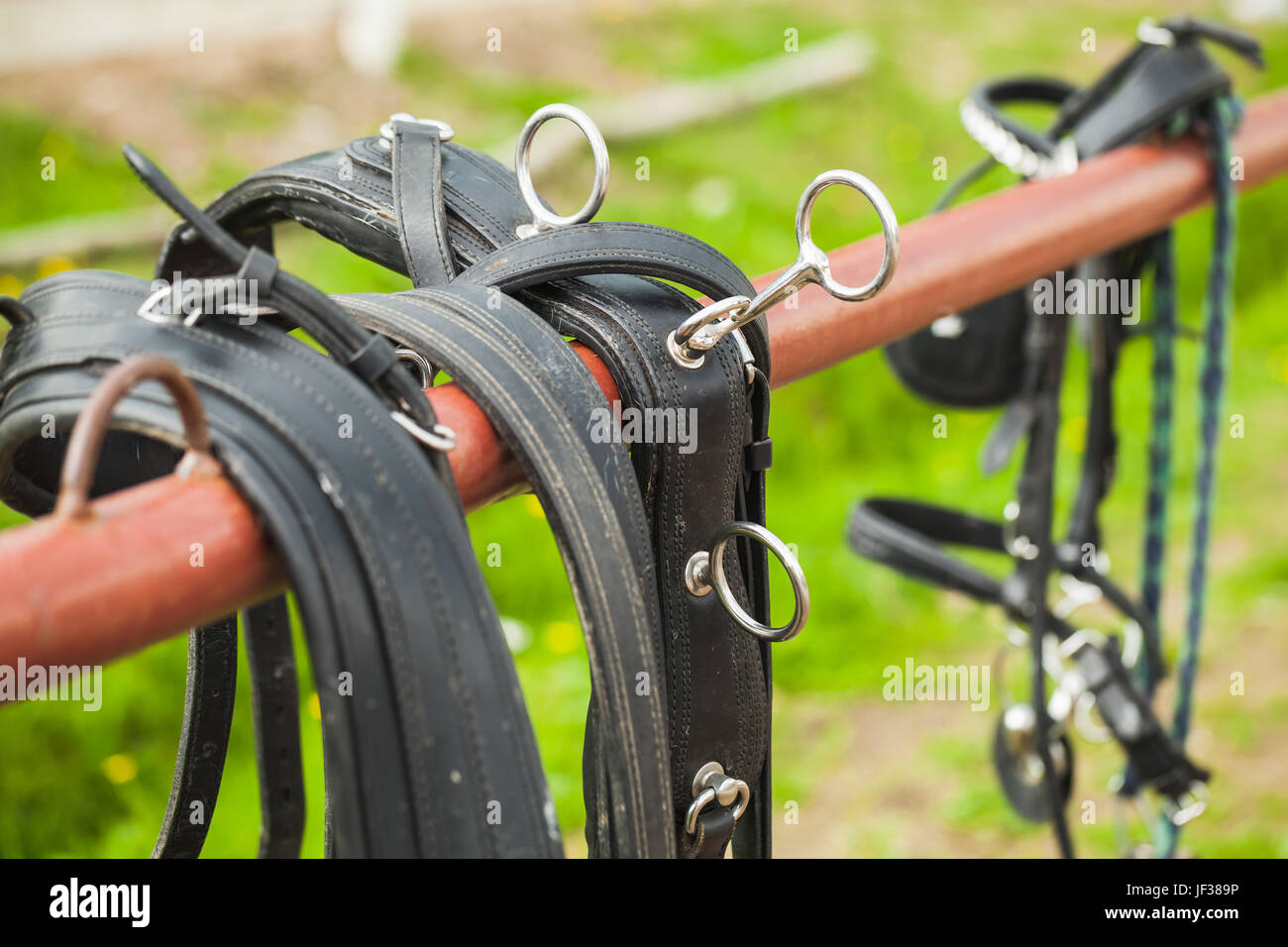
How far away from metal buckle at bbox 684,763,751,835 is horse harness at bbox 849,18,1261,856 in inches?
25.8

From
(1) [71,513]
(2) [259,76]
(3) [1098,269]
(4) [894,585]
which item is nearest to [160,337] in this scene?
(1) [71,513]

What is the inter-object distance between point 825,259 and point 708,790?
0.27 metres

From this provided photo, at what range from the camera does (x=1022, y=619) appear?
128 cm

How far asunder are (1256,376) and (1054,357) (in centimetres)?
207

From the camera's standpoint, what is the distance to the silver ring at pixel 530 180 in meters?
0.63

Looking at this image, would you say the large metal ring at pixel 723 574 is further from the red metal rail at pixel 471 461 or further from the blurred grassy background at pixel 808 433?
the blurred grassy background at pixel 808 433

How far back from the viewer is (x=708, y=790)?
63 centimetres

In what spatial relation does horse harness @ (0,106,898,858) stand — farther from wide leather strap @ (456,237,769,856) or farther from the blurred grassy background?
the blurred grassy background

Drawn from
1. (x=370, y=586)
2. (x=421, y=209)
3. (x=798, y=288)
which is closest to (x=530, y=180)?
(x=421, y=209)

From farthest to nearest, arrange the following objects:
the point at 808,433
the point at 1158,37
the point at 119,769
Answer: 1. the point at 808,433
2. the point at 119,769
3. the point at 1158,37

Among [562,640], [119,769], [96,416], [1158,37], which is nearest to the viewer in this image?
[96,416]

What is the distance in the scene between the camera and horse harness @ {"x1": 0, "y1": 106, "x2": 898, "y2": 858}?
478mm

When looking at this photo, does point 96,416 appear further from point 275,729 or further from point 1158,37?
point 1158,37
